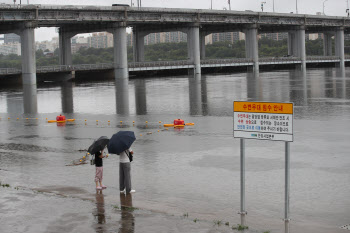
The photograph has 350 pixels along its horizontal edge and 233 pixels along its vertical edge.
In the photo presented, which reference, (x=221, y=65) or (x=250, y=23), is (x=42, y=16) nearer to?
(x=221, y=65)

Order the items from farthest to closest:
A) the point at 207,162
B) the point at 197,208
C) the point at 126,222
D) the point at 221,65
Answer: the point at 221,65 → the point at 207,162 → the point at 197,208 → the point at 126,222

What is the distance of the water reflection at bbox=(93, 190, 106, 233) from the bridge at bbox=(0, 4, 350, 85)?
215ft

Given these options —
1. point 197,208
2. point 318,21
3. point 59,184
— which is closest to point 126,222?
point 197,208

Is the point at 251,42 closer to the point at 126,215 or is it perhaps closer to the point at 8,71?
the point at 8,71

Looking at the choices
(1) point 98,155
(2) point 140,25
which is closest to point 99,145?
(1) point 98,155

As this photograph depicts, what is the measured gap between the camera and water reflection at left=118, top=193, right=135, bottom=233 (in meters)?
11.2

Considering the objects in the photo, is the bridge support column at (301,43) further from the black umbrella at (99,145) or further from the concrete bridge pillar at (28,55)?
the black umbrella at (99,145)

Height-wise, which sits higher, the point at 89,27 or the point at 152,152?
the point at 89,27

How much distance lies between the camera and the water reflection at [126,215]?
36.9ft

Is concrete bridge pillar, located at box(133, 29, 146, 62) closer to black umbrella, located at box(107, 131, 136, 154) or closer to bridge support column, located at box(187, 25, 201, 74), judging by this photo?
bridge support column, located at box(187, 25, 201, 74)

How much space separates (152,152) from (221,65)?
89.6 meters

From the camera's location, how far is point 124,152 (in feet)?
48.0

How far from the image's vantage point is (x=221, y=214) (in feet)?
40.8

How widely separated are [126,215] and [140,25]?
100358 millimetres
